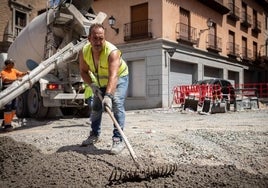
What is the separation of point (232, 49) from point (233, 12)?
Answer: 2.72 meters

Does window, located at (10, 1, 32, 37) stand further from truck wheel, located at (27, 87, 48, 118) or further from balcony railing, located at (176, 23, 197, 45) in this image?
truck wheel, located at (27, 87, 48, 118)

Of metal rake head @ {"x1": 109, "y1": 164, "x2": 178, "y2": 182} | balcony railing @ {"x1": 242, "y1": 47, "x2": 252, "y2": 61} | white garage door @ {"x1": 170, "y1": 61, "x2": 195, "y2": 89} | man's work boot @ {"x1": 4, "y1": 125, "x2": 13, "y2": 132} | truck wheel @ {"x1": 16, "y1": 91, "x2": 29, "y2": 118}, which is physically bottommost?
metal rake head @ {"x1": 109, "y1": 164, "x2": 178, "y2": 182}

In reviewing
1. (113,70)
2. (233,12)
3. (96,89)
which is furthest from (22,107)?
(233,12)

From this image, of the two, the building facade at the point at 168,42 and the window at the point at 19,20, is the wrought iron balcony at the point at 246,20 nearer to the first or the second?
the building facade at the point at 168,42

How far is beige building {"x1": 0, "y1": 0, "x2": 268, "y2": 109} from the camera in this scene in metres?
18.9

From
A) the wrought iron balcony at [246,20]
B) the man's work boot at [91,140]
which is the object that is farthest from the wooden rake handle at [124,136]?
the wrought iron balcony at [246,20]

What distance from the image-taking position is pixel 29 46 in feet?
32.7

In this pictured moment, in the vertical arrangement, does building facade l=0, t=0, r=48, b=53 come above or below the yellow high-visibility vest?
above

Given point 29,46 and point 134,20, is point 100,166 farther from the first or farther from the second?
point 134,20

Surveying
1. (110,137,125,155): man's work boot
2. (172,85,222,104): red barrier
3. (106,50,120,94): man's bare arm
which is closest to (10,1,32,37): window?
(172,85,222,104): red barrier

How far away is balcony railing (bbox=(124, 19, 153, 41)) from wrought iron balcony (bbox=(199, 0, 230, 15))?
522 cm

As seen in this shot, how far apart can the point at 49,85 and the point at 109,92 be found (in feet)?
16.3

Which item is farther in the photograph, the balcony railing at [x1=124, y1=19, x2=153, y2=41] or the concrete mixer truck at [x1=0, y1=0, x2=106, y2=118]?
the balcony railing at [x1=124, y1=19, x2=153, y2=41]

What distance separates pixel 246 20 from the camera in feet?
95.6
